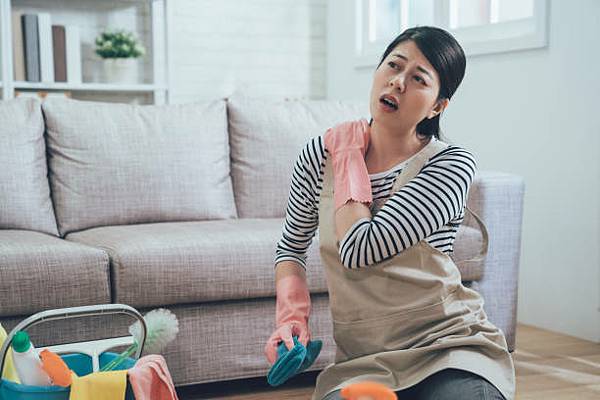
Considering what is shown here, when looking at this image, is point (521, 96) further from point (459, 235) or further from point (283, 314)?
point (283, 314)

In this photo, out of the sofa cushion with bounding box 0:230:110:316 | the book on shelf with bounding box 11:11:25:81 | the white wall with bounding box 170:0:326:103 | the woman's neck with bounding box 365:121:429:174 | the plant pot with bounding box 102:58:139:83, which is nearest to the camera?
the woman's neck with bounding box 365:121:429:174

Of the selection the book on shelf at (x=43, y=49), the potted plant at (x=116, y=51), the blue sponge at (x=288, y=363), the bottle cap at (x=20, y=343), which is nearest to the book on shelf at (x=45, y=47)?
the book on shelf at (x=43, y=49)

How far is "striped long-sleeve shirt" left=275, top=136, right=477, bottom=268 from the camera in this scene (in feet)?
4.52

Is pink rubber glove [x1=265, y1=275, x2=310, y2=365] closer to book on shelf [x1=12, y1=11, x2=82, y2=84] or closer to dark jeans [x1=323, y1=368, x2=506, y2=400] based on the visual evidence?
dark jeans [x1=323, y1=368, x2=506, y2=400]

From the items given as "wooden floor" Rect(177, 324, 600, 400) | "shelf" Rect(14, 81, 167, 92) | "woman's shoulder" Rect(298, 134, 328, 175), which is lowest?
"wooden floor" Rect(177, 324, 600, 400)

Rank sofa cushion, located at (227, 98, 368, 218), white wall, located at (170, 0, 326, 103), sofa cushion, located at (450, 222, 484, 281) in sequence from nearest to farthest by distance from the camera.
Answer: sofa cushion, located at (450, 222, 484, 281)
sofa cushion, located at (227, 98, 368, 218)
white wall, located at (170, 0, 326, 103)

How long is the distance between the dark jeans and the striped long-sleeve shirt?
0.21 metres

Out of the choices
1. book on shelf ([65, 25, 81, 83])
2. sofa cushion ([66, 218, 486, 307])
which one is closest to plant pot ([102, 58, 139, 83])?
book on shelf ([65, 25, 81, 83])

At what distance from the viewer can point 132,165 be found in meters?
2.79

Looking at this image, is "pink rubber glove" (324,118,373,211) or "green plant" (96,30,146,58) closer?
"pink rubber glove" (324,118,373,211)

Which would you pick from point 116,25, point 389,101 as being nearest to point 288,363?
point 389,101

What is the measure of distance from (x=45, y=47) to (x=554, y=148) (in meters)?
2.38

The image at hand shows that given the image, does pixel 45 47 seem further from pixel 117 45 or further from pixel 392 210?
pixel 392 210

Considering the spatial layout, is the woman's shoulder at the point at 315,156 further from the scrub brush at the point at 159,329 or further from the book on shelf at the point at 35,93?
the book on shelf at the point at 35,93
